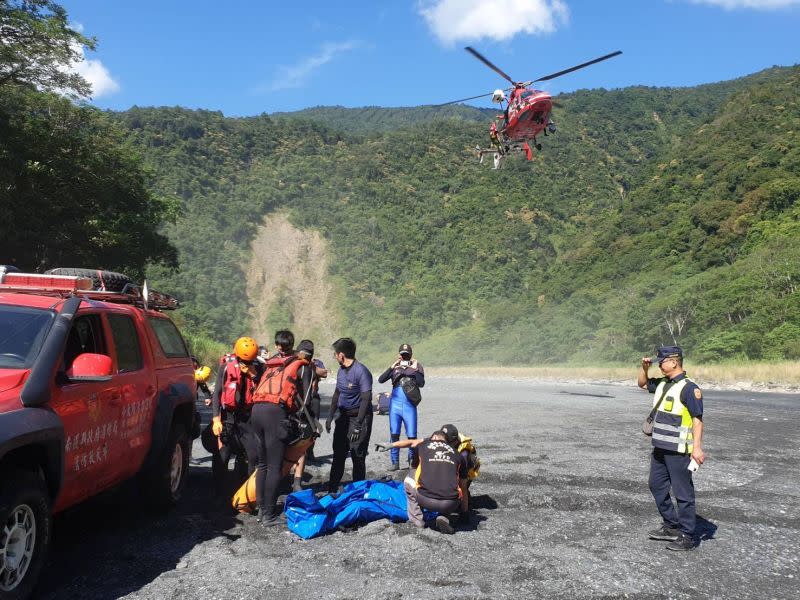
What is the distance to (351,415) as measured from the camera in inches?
301

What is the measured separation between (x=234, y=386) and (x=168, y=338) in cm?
100

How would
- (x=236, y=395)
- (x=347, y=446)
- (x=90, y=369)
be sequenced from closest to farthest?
(x=90, y=369) → (x=236, y=395) → (x=347, y=446)

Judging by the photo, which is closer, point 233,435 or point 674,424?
point 674,424

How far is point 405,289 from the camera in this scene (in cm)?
7381

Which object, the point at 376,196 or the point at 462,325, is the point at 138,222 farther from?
the point at 376,196

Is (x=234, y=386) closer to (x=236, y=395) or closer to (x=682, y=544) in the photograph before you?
(x=236, y=395)

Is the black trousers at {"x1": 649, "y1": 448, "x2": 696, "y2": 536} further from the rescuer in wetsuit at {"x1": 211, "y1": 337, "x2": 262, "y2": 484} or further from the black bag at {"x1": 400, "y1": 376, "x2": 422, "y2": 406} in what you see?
the rescuer in wetsuit at {"x1": 211, "y1": 337, "x2": 262, "y2": 484}

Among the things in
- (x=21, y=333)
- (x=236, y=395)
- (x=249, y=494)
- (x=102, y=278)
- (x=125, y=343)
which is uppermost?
(x=102, y=278)

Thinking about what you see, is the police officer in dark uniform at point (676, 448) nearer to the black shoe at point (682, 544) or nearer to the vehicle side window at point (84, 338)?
the black shoe at point (682, 544)

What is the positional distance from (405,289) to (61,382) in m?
69.6

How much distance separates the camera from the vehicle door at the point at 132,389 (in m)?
5.41

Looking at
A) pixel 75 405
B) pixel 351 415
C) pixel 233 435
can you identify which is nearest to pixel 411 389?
pixel 351 415

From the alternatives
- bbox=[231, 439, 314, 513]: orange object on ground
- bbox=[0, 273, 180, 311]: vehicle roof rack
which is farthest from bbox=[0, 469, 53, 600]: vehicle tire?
bbox=[231, 439, 314, 513]: orange object on ground

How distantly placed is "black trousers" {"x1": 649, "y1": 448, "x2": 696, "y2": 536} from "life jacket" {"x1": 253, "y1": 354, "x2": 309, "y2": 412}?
11.3ft
